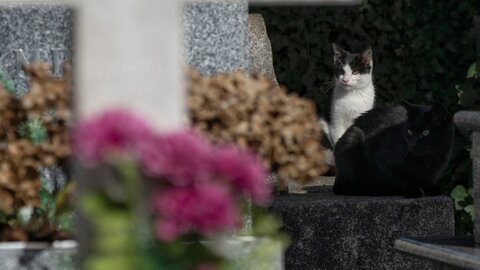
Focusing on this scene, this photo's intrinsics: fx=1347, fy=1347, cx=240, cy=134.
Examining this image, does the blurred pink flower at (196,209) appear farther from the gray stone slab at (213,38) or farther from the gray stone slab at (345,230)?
the gray stone slab at (345,230)

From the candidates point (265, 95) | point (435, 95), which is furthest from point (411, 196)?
point (265, 95)

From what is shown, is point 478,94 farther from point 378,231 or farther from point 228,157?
point 228,157

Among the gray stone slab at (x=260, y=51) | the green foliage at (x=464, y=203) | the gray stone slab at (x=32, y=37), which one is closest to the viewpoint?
the gray stone slab at (x=32, y=37)

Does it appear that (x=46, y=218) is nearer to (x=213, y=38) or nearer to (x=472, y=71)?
(x=213, y=38)

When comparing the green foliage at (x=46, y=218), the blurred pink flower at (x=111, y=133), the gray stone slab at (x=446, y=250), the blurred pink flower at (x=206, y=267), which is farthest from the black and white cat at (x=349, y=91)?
the blurred pink flower at (x=111, y=133)

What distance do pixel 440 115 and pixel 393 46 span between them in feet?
6.28

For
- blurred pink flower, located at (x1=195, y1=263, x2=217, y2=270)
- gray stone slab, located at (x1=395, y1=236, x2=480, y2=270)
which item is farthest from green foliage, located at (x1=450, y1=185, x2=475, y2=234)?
blurred pink flower, located at (x1=195, y1=263, x2=217, y2=270)

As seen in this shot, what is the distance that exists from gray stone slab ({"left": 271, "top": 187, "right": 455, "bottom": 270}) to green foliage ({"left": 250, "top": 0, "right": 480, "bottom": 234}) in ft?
4.27

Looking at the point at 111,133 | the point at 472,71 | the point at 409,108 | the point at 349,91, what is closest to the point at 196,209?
the point at 111,133

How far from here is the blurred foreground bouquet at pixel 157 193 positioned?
2.96 metres

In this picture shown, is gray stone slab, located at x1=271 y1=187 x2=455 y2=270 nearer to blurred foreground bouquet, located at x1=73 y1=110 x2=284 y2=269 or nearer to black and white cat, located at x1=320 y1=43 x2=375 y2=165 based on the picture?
black and white cat, located at x1=320 y1=43 x2=375 y2=165

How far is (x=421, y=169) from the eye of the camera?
7.44m

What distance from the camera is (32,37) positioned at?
4496 mm

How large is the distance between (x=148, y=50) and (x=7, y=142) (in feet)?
3.57
